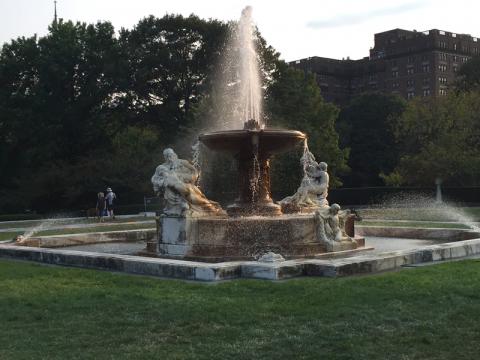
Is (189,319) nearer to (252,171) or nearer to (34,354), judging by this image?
(34,354)

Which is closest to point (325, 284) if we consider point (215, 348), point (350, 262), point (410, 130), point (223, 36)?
point (350, 262)

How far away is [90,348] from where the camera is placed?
6.78m

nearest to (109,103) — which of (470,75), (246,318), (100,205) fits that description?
(100,205)

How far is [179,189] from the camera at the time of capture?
14.0 metres

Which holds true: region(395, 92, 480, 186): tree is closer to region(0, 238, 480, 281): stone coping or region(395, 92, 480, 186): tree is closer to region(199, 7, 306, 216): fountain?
region(199, 7, 306, 216): fountain

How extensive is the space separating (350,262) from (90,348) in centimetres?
524

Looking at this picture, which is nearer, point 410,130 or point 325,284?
point 325,284

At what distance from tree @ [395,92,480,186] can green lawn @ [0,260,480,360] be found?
36.7 metres

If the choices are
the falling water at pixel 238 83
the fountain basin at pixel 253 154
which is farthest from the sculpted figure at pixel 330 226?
the falling water at pixel 238 83

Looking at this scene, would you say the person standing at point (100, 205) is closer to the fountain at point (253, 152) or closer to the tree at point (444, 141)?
the fountain at point (253, 152)

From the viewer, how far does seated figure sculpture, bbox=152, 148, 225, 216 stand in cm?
1396

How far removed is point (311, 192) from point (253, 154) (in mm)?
1862

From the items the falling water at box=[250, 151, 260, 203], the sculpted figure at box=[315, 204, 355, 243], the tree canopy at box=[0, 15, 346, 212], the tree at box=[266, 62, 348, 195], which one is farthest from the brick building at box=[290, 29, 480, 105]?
the sculpted figure at box=[315, 204, 355, 243]

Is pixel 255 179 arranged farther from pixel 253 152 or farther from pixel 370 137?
pixel 370 137
